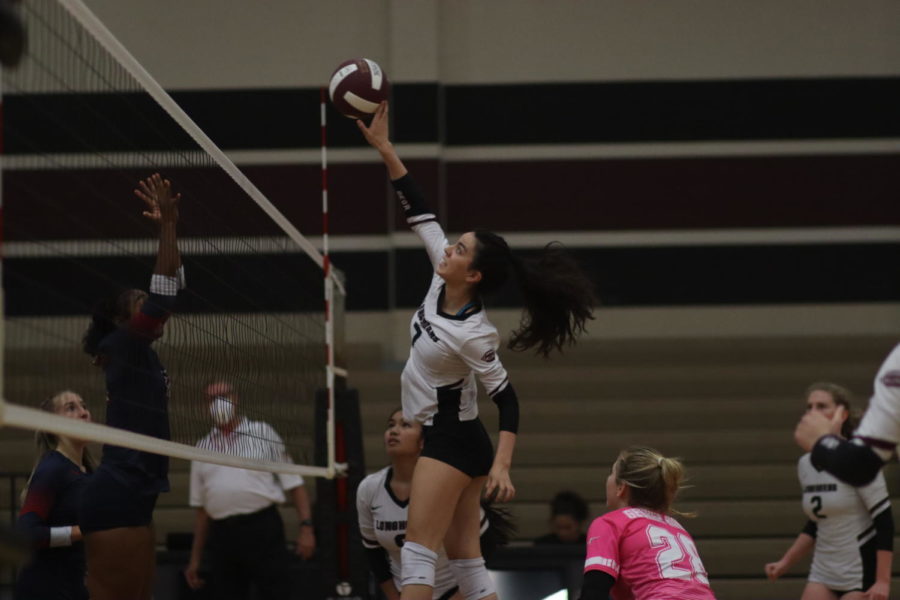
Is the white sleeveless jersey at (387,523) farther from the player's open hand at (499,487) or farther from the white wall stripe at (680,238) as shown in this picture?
the white wall stripe at (680,238)

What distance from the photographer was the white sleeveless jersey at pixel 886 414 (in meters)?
3.35

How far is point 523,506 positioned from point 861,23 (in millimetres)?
5568

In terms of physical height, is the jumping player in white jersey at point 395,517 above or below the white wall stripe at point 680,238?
below

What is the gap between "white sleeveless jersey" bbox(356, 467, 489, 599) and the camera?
574 centimetres

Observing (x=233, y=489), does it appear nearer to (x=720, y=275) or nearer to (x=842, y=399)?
(x=842, y=399)

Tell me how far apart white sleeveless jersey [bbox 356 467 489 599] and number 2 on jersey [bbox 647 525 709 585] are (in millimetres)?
1538

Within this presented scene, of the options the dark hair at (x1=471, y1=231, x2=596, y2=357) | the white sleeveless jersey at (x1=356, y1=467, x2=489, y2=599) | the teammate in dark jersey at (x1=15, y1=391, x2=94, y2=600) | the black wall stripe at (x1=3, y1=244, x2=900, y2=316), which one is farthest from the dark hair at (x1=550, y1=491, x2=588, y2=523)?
the teammate in dark jersey at (x1=15, y1=391, x2=94, y2=600)

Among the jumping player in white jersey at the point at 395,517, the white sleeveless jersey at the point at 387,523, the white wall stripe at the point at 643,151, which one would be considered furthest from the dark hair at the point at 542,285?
the white wall stripe at the point at 643,151

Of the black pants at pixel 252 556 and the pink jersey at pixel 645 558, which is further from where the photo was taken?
the black pants at pixel 252 556

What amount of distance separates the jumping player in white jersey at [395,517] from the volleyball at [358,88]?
136 centimetres

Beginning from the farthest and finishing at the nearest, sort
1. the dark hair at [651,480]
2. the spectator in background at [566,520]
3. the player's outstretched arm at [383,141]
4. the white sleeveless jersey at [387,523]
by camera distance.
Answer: the spectator in background at [566,520]
the white sleeveless jersey at [387,523]
the player's outstretched arm at [383,141]
the dark hair at [651,480]

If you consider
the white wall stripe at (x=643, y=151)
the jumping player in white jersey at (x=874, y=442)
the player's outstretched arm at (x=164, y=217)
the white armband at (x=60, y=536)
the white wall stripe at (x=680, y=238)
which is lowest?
the white armband at (x=60, y=536)

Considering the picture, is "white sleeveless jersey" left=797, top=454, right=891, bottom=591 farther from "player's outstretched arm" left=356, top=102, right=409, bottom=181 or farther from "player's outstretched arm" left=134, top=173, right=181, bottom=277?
"player's outstretched arm" left=134, top=173, right=181, bottom=277

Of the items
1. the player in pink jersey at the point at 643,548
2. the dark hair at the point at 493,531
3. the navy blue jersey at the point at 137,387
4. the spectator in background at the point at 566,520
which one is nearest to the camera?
the player in pink jersey at the point at 643,548
